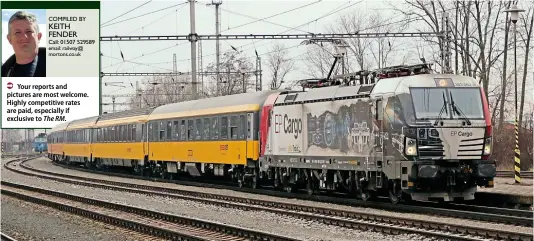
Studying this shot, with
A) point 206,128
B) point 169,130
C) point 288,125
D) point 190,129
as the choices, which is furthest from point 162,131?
point 288,125

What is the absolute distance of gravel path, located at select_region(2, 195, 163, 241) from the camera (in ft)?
51.6

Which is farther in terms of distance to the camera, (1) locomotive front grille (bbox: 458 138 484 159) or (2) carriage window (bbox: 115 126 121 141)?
(2) carriage window (bbox: 115 126 121 141)

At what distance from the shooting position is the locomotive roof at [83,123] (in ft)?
160

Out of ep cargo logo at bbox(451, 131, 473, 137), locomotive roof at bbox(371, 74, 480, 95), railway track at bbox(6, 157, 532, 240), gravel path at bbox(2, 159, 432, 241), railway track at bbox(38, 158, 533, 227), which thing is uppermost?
locomotive roof at bbox(371, 74, 480, 95)

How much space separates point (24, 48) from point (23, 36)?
1.51 feet

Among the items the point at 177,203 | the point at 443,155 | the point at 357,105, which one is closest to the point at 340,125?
the point at 357,105

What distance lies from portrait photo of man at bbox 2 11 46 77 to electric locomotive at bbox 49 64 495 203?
Result: 6.92 m

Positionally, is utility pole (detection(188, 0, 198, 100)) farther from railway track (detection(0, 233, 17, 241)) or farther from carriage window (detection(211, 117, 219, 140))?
railway track (detection(0, 233, 17, 241))

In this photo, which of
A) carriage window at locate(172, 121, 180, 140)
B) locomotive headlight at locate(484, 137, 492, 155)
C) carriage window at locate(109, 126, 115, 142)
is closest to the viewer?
locomotive headlight at locate(484, 137, 492, 155)

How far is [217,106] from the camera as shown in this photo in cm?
2919

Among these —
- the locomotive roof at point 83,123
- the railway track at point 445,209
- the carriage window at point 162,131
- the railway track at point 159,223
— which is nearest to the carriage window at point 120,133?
the locomotive roof at point 83,123

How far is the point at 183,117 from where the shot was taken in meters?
32.3

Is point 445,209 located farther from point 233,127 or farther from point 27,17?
point 27,17

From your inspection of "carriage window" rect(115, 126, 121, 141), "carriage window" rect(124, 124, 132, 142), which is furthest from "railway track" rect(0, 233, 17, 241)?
"carriage window" rect(115, 126, 121, 141)
